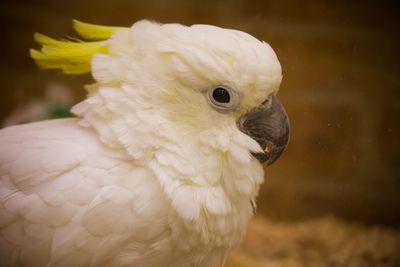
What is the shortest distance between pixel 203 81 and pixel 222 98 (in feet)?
0.21

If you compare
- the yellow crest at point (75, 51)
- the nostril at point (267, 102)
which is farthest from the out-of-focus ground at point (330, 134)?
the yellow crest at point (75, 51)

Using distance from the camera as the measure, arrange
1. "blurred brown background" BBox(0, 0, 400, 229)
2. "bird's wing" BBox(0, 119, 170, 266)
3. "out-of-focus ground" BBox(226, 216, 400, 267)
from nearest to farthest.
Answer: "bird's wing" BBox(0, 119, 170, 266), "blurred brown background" BBox(0, 0, 400, 229), "out-of-focus ground" BBox(226, 216, 400, 267)

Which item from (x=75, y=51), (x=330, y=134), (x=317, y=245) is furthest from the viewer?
(x=317, y=245)

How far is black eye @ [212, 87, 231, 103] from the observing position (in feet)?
2.83

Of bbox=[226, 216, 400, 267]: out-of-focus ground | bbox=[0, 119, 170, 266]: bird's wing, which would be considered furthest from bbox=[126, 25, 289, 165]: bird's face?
bbox=[226, 216, 400, 267]: out-of-focus ground

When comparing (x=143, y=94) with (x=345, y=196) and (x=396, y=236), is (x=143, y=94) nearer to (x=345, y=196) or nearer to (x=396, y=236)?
(x=345, y=196)

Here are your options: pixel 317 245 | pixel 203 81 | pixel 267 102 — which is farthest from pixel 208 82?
pixel 317 245

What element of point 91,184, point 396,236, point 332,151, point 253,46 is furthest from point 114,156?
point 396,236

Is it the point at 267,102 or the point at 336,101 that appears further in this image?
the point at 336,101

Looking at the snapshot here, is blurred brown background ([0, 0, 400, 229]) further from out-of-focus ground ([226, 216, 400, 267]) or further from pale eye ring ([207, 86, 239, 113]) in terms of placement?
pale eye ring ([207, 86, 239, 113])

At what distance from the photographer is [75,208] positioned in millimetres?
826

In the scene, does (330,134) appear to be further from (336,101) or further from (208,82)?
(208,82)

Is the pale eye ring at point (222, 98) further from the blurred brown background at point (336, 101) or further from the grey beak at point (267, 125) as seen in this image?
the blurred brown background at point (336, 101)

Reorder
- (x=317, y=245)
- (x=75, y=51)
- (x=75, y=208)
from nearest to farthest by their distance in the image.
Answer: (x=75, y=208) < (x=75, y=51) < (x=317, y=245)
